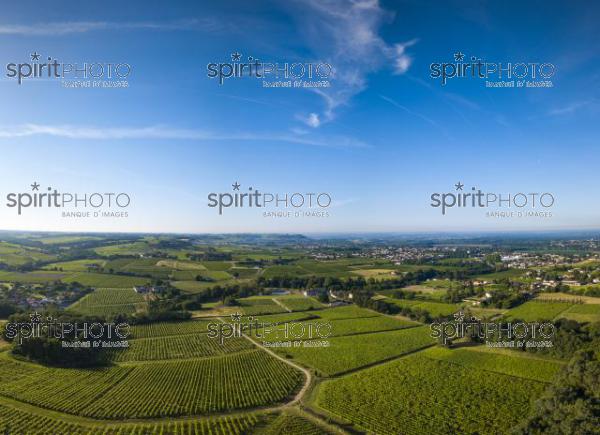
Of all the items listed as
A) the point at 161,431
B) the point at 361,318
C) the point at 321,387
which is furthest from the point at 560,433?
the point at 361,318

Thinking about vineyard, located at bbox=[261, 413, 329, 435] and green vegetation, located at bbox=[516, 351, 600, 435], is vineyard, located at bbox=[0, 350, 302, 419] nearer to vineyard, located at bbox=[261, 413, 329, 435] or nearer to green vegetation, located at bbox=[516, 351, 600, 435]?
vineyard, located at bbox=[261, 413, 329, 435]

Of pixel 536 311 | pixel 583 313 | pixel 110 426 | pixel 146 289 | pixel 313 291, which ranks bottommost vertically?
pixel 313 291

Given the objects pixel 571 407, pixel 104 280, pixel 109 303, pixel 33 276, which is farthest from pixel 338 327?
pixel 33 276

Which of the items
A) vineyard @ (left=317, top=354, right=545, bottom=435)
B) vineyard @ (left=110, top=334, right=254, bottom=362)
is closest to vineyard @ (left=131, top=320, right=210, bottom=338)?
vineyard @ (left=110, top=334, right=254, bottom=362)

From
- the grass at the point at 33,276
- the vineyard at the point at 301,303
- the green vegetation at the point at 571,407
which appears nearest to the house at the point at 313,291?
the vineyard at the point at 301,303

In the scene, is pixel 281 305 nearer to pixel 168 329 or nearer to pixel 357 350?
pixel 168 329
